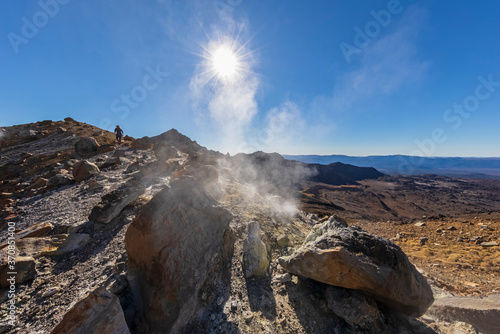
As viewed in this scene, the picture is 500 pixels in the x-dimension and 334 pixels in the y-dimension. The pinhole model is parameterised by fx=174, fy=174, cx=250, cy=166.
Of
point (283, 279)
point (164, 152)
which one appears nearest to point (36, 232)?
point (283, 279)

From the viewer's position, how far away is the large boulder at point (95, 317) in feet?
8.39

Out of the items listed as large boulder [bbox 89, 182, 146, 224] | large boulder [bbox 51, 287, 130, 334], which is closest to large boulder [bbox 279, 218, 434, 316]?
large boulder [bbox 51, 287, 130, 334]

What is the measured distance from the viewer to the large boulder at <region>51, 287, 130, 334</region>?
101 inches

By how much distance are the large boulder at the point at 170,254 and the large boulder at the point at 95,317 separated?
72cm

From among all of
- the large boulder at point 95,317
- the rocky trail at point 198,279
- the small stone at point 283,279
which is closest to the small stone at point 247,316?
the rocky trail at point 198,279

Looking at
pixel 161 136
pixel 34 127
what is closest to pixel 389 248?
pixel 161 136

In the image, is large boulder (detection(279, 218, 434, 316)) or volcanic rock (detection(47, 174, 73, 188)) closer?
large boulder (detection(279, 218, 434, 316))

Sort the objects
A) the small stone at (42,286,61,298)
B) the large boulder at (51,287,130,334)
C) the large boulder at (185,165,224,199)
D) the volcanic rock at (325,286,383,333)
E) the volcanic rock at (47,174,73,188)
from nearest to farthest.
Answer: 1. the large boulder at (51,287,130,334)
2. the small stone at (42,286,61,298)
3. the volcanic rock at (325,286,383,333)
4. the volcanic rock at (47,174,73,188)
5. the large boulder at (185,165,224,199)

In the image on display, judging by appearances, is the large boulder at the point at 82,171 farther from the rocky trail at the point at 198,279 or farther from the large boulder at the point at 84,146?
the large boulder at the point at 84,146

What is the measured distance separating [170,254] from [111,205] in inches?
142

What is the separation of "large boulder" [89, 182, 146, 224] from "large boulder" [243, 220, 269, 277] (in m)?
4.48

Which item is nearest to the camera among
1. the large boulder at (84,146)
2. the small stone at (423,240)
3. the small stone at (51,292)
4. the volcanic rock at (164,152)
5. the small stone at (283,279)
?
the small stone at (51,292)

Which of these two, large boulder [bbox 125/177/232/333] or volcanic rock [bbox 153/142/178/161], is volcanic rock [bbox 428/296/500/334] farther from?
volcanic rock [bbox 153/142/178/161]

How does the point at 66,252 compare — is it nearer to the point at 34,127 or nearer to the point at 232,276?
the point at 232,276
